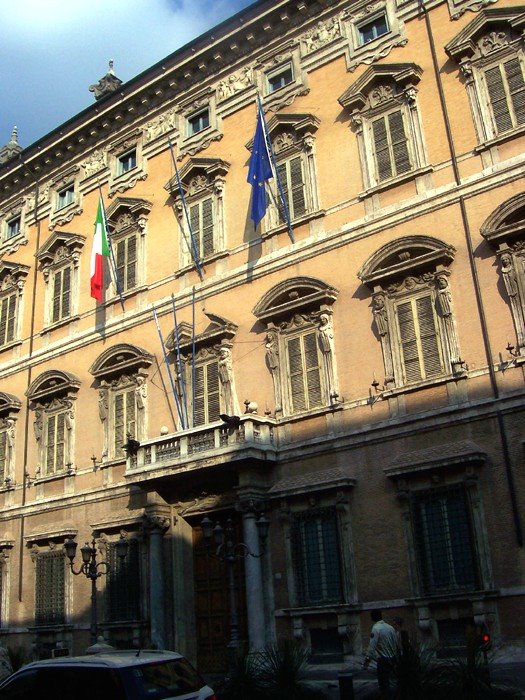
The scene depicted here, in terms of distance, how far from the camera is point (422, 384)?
16.3 metres

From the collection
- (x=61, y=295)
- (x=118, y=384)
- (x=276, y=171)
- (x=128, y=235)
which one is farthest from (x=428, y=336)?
(x=61, y=295)

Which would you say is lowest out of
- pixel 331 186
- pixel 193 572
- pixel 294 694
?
pixel 294 694

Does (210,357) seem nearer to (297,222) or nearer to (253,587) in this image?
(297,222)

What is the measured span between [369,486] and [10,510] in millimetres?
12496

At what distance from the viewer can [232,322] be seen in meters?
20.0

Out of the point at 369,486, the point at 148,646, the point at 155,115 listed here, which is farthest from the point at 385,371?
the point at 155,115

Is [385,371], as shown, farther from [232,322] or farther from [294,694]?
[294,694]

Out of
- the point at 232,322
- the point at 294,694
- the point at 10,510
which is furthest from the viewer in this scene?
the point at 10,510

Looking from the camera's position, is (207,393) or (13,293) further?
(13,293)

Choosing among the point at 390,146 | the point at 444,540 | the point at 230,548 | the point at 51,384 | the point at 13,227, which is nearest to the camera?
the point at 444,540

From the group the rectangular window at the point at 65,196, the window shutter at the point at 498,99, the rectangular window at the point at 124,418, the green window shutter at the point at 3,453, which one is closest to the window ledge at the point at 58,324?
the green window shutter at the point at 3,453

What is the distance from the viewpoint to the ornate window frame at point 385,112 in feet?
59.6

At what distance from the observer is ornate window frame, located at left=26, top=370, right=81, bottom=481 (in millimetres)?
23109

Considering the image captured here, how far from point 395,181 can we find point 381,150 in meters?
1.11
